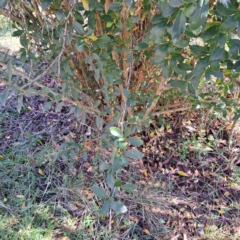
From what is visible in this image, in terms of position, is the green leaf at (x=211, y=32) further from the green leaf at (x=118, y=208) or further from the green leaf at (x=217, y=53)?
the green leaf at (x=118, y=208)

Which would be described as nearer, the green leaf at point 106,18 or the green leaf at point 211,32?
the green leaf at point 211,32

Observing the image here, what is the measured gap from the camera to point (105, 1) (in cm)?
101

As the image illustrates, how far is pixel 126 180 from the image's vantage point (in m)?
1.71

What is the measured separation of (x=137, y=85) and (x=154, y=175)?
0.59 m

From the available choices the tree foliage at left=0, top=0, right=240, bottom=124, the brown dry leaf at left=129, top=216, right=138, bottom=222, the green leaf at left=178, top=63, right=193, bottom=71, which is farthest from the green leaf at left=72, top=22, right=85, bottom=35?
the brown dry leaf at left=129, top=216, right=138, bottom=222

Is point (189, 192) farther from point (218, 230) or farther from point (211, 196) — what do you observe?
point (218, 230)

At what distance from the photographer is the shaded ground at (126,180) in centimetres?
152

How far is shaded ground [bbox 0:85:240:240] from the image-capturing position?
1.52 m

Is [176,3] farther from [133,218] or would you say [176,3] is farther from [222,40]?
[133,218]

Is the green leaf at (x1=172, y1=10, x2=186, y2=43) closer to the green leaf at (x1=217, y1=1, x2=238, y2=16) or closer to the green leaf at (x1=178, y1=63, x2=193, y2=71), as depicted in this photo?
the green leaf at (x1=217, y1=1, x2=238, y2=16)

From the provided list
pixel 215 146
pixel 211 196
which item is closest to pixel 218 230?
pixel 211 196

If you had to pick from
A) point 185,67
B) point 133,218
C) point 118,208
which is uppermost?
point 185,67

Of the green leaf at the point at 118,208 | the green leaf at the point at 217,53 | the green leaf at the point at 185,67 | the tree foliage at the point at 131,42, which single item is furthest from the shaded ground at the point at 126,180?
the green leaf at the point at 217,53

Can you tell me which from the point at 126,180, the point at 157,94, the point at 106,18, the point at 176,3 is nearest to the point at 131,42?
the point at 106,18
